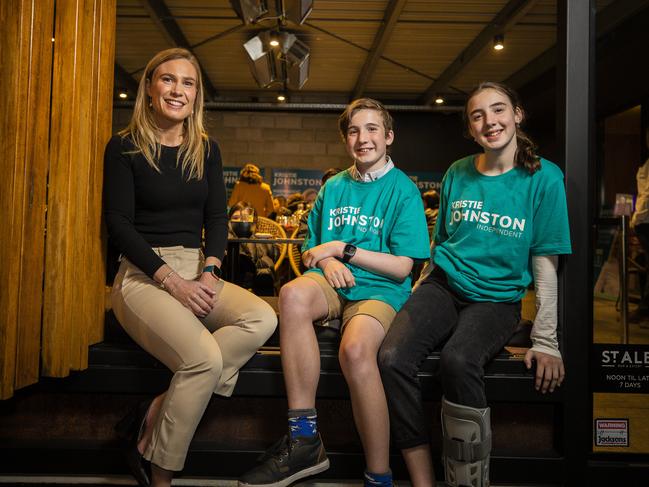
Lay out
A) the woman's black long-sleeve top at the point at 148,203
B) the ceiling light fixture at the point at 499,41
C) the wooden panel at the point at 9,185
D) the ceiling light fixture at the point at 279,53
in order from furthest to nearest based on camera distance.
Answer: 1. the ceiling light fixture at the point at 499,41
2. the ceiling light fixture at the point at 279,53
3. the woman's black long-sleeve top at the point at 148,203
4. the wooden panel at the point at 9,185

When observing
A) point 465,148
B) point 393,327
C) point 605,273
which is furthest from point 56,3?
point 465,148

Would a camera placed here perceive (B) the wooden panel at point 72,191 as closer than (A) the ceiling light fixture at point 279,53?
Yes

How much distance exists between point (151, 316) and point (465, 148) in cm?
970

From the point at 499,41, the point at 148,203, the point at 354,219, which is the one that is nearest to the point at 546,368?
the point at 354,219

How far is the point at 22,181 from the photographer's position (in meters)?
1.57

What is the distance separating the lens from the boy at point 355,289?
1.56 meters

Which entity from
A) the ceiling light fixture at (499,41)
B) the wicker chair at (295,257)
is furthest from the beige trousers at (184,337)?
the ceiling light fixture at (499,41)

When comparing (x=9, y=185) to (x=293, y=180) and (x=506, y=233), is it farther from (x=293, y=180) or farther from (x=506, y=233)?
(x=293, y=180)

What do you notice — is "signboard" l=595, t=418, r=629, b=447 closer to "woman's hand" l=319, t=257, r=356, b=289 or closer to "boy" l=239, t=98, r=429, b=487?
"boy" l=239, t=98, r=429, b=487

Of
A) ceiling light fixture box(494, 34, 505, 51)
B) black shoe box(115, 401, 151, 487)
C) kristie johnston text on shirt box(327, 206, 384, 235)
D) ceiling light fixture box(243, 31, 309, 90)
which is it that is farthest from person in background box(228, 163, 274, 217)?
black shoe box(115, 401, 151, 487)

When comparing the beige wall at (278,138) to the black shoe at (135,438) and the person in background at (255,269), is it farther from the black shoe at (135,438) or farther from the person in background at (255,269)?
the black shoe at (135,438)

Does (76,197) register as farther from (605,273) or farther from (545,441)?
Answer: (605,273)

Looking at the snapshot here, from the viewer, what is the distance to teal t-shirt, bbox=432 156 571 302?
175 centimetres

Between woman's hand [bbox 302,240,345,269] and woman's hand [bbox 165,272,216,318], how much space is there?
1.15 feet
